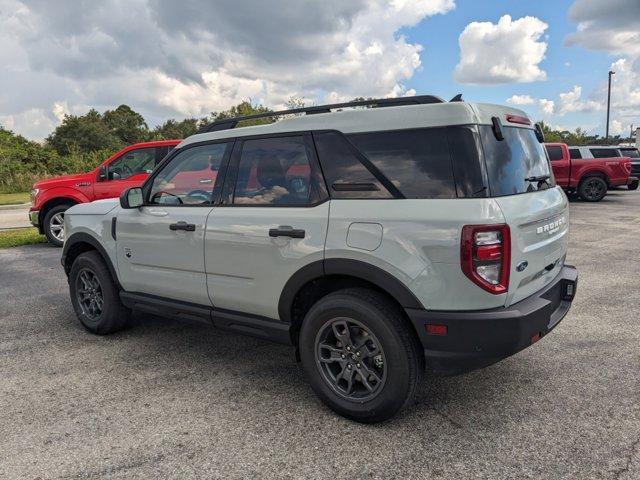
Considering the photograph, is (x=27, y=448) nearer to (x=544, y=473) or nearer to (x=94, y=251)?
(x=94, y=251)

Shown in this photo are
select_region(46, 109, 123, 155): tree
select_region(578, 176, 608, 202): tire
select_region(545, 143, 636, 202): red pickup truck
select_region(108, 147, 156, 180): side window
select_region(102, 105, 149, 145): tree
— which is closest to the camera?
select_region(108, 147, 156, 180): side window

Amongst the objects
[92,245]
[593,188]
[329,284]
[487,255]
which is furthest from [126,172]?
[593,188]

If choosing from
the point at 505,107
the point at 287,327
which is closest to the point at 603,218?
the point at 505,107

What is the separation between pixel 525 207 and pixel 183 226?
235 centimetres

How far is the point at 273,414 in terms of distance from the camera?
10.3 feet

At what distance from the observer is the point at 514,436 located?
2.84 m

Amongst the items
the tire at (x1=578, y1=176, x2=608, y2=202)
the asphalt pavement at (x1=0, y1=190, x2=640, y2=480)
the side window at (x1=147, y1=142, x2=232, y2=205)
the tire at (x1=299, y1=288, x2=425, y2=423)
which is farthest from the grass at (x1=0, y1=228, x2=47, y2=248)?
the tire at (x1=578, y1=176, x2=608, y2=202)

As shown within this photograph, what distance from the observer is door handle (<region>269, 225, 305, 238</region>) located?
309cm

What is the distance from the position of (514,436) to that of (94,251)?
154 inches

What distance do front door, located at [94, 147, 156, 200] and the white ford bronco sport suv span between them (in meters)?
5.96

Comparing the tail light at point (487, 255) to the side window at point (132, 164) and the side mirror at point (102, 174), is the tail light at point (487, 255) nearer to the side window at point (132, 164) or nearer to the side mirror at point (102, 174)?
the side window at point (132, 164)

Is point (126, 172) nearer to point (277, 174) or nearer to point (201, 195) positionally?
point (201, 195)

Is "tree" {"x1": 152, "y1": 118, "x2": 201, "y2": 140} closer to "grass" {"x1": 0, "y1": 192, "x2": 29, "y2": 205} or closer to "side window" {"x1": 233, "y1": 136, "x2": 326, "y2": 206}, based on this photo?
"grass" {"x1": 0, "y1": 192, "x2": 29, "y2": 205}

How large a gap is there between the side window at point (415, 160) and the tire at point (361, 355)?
26.5 inches
